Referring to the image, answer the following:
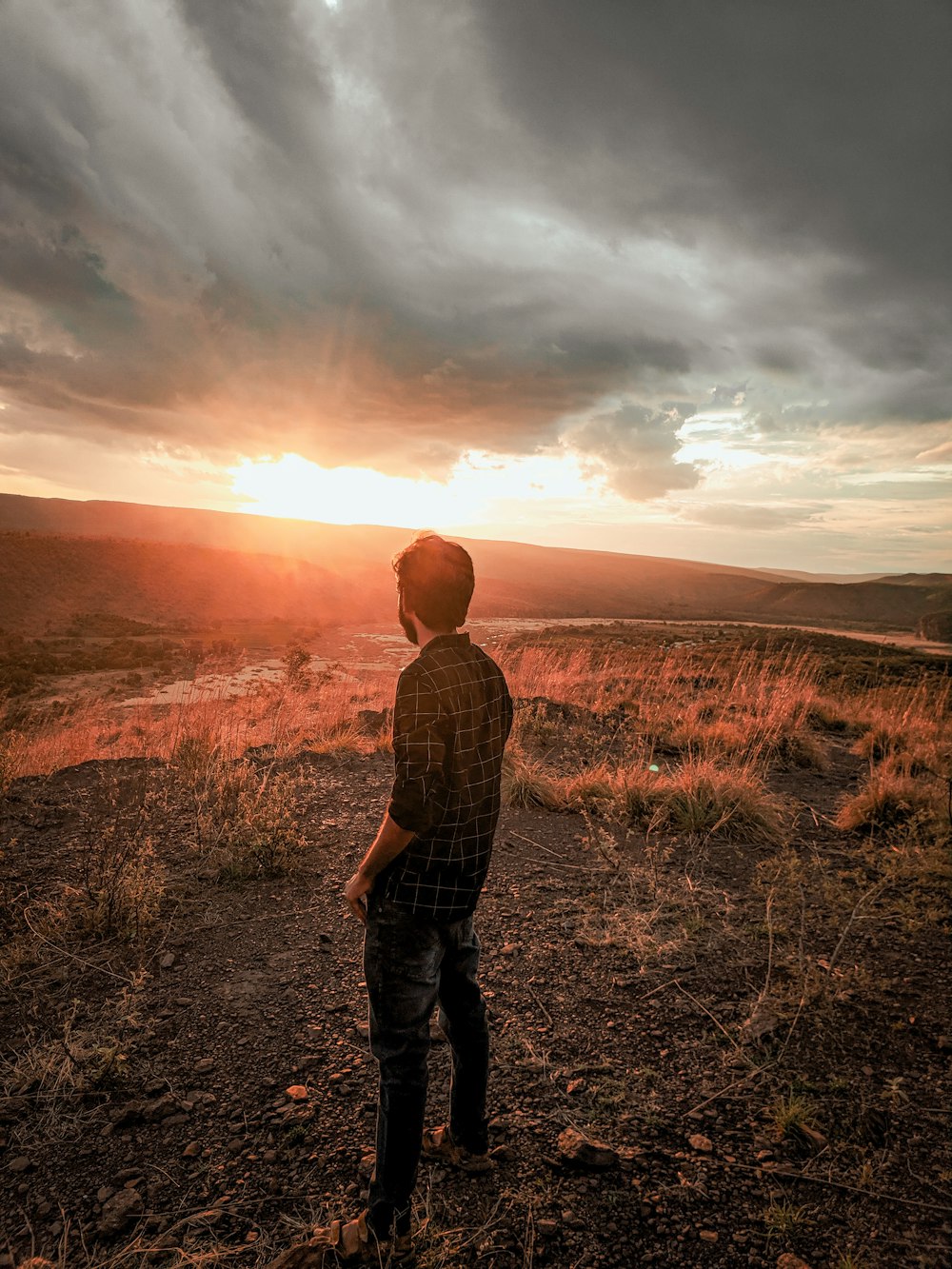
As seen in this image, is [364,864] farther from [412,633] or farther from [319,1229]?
[319,1229]

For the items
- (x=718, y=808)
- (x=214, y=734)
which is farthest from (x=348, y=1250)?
(x=214, y=734)

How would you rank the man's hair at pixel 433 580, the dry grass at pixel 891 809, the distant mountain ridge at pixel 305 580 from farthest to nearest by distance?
the distant mountain ridge at pixel 305 580
the dry grass at pixel 891 809
the man's hair at pixel 433 580

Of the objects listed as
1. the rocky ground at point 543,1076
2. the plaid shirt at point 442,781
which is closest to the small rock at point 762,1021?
the rocky ground at point 543,1076

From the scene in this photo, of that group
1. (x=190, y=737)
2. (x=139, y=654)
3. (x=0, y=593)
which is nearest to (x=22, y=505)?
(x=0, y=593)

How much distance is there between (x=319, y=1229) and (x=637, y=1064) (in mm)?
1464

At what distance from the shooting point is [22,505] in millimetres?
143125

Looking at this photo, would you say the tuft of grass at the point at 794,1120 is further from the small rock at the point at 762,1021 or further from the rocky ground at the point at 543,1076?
the small rock at the point at 762,1021

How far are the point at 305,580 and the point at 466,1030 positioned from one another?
56240mm

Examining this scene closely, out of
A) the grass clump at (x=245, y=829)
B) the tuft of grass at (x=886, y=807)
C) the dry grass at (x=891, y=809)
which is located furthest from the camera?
the tuft of grass at (x=886, y=807)

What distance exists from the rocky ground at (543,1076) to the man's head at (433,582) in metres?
1.84

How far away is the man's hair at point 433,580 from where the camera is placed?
184 centimetres

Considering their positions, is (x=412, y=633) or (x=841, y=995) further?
(x=841, y=995)

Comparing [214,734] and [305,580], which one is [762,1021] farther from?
[305,580]

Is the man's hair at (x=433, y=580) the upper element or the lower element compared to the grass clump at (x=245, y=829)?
upper
